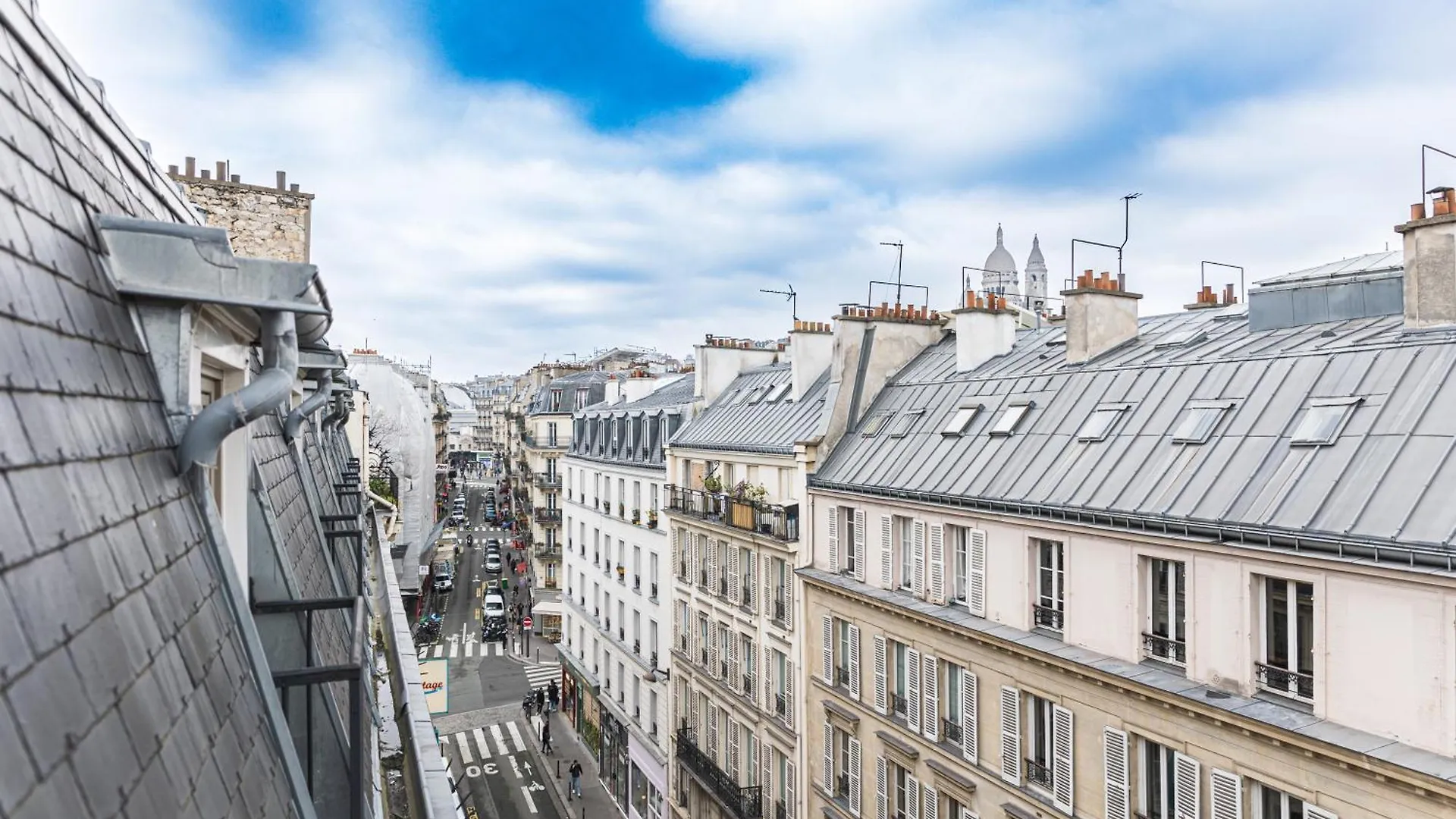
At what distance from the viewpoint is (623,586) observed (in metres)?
37.9

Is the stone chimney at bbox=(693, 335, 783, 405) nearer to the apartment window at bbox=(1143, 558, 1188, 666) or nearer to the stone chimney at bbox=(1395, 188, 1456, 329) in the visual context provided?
the apartment window at bbox=(1143, 558, 1188, 666)

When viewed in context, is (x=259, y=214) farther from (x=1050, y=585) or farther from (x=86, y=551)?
(x=86, y=551)

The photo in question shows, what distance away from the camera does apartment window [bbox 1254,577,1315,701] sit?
11328 millimetres

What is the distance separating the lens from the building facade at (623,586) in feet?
113

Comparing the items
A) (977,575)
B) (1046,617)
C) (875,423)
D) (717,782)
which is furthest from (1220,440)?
(717,782)

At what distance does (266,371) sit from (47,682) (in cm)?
214

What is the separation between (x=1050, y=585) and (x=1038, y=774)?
10.8ft

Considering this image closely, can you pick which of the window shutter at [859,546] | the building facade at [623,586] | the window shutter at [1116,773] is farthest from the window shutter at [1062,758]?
the building facade at [623,586]

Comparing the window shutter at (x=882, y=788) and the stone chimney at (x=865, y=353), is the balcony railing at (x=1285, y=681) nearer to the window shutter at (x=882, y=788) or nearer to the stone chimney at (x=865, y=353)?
the window shutter at (x=882, y=788)

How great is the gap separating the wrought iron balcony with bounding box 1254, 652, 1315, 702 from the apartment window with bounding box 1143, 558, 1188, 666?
1060mm

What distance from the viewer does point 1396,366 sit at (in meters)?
12.7

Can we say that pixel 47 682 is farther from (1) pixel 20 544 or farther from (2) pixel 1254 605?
(2) pixel 1254 605

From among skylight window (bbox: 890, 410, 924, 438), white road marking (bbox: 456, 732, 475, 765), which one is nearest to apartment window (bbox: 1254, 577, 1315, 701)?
skylight window (bbox: 890, 410, 924, 438)

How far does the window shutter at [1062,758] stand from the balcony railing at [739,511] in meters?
9.29
